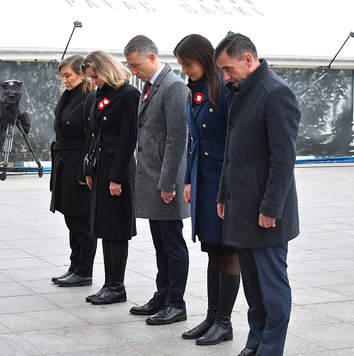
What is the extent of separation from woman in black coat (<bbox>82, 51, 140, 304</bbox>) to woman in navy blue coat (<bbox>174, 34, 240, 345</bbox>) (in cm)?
90

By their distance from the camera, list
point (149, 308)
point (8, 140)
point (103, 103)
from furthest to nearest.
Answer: point (8, 140)
point (103, 103)
point (149, 308)

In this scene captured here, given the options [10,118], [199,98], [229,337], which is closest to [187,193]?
[199,98]

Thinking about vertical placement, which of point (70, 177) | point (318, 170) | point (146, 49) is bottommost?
point (318, 170)

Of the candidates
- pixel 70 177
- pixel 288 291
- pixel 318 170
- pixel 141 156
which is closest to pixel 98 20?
pixel 318 170

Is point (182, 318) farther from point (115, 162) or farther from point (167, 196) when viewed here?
point (115, 162)

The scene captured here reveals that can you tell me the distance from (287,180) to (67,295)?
2.81 metres

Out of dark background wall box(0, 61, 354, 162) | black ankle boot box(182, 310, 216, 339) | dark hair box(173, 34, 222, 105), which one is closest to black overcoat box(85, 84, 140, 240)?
dark hair box(173, 34, 222, 105)

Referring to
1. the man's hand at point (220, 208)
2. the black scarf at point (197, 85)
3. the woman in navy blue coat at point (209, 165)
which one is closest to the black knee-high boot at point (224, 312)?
the woman in navy blue coat at point (209, 165)

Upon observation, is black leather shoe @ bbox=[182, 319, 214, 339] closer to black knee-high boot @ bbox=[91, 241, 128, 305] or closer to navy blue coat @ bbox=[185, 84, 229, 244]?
navy blue coat @ bbox=[185, 84, 229, 244]

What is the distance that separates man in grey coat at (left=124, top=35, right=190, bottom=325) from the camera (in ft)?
20.5

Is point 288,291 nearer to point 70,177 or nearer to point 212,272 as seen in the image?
point 212,272

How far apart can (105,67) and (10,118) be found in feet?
32.6

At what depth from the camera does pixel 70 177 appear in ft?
25.1

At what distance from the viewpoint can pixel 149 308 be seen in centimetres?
655
